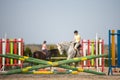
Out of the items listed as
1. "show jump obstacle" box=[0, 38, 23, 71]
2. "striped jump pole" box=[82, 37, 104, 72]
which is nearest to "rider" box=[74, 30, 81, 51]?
"striped jump pole" box=[82, 37, 104, 72]

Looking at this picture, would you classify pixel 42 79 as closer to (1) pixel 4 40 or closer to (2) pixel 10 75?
(2) pixel 10 75

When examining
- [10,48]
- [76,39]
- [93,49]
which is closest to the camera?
[76,39]

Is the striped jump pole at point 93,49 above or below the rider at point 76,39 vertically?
below

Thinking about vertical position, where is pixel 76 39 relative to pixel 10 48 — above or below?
above

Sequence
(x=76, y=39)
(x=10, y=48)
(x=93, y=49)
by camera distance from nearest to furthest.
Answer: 1. (x=76, y=39)
2. (x=93, y=49)
3. (x=10, y=48)

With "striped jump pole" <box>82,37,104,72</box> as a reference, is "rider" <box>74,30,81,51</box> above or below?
above

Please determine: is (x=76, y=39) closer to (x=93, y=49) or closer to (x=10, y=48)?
(x=93, y=49)

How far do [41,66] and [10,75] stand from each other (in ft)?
4.60

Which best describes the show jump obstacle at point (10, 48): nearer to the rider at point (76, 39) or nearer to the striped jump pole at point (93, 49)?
the rider at point (76, 39)

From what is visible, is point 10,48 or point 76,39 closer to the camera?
point 76,39

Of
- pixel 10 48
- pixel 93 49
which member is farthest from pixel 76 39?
pixel 10 48

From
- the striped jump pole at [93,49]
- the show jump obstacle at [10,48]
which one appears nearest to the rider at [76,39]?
the striped jump pole at [93,49]

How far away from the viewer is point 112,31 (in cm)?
1467

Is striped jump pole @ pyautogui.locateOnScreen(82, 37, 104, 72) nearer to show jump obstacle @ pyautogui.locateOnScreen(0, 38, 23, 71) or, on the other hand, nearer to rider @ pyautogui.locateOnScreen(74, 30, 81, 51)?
rider @ pyautogui.locateOnScreen(74, 30, 81, 51)
